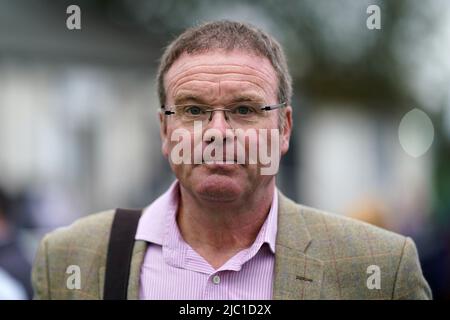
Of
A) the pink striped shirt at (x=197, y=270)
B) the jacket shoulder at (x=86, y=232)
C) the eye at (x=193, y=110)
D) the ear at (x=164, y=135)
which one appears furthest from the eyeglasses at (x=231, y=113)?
the jacket shoulder at (x=86, y=232)

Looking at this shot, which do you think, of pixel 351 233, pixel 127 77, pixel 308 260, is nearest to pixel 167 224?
pixel 308 260

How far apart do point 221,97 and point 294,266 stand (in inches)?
29.3

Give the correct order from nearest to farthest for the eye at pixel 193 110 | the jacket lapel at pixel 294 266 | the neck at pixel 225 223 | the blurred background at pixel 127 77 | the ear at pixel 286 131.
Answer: the jacket lapel at pixel 294 266
the eye at pixel 193 110
the neck at pixel 225 223
the ear at pixel 286 131
the blurred background at pixel 127 77

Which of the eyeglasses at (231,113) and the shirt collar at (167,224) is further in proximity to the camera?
the shirt collar at (167,224)

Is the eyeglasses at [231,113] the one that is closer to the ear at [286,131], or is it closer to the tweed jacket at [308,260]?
the ear at [286,131]

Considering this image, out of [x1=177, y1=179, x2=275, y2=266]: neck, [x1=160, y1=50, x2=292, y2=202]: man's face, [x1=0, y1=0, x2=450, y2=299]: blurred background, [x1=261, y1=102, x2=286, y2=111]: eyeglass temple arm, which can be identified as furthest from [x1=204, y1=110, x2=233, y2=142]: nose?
[x1=0, y1=0, x2=450, y2=299]: blurred background

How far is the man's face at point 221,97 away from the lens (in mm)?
2883

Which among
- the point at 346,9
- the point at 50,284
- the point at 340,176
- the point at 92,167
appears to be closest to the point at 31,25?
the point at 92,167

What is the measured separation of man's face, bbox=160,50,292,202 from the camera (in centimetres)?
288

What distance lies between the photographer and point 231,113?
290 centimetres

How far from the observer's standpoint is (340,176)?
22.2 m

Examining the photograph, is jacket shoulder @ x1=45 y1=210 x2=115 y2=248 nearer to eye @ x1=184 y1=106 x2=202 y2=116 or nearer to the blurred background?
eye @ x1=184 y1=106 x2=202 y2=116

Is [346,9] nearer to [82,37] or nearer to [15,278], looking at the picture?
[82,37]

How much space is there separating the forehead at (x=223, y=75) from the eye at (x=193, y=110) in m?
0.06
